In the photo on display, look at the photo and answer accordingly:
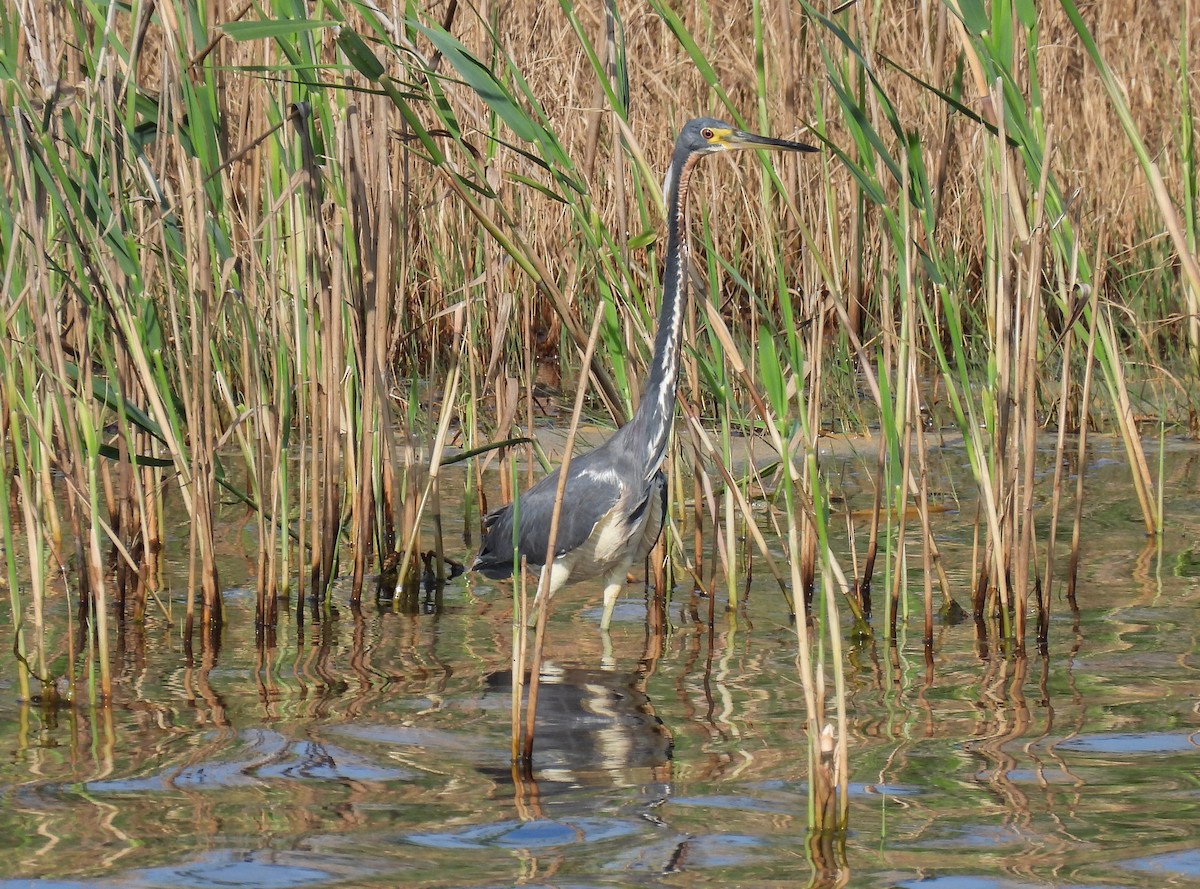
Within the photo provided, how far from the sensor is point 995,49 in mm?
3203

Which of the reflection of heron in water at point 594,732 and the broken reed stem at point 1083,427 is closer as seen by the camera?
the reflection of heron in water at point 594,732

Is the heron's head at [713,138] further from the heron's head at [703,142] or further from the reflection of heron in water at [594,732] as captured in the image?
the reflection of heron in water at [594,732]

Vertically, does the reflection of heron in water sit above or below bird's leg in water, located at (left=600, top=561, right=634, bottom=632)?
below

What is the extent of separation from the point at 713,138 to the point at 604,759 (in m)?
1.79

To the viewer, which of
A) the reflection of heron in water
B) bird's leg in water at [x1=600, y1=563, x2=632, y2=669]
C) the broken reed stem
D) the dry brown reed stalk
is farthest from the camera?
bird's leg in water at [x1=600, y1=563, x2=632, y2=669]

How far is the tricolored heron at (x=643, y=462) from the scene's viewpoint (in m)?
4.07

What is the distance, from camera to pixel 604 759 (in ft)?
10.9

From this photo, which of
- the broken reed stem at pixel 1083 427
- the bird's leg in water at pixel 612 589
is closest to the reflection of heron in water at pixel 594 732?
the bird's leg in water at pixel 612 589

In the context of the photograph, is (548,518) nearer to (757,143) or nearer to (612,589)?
(612,589)

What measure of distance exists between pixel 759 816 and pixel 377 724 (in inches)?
40.0

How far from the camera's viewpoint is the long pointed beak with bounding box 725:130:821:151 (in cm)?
398

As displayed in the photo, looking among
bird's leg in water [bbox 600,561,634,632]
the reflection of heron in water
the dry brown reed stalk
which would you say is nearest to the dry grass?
the dry brown reed stalk

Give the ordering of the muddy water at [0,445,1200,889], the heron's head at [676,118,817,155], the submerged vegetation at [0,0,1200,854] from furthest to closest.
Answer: the heron's head at [676,118,817,155] → the submerged vegetation at [0,0,1200,854] → the muddy water at [0,445,1200,889]

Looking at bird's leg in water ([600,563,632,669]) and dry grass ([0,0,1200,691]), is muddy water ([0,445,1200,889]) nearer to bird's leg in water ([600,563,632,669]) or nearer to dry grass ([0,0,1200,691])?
bird's leg in water ([600,563,632,669])
